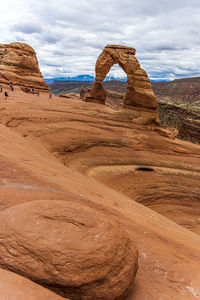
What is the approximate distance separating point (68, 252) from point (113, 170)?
9.89m

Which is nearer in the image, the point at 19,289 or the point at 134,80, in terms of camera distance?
→ the point at 19,289

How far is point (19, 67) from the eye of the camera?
26844 mm

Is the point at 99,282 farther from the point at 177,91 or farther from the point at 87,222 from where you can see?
the point at 177,91

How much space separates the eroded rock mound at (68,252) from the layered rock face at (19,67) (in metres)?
25.5

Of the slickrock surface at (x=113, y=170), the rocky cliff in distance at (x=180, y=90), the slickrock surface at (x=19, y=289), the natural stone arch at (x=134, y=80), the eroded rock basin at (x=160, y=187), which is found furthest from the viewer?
the rocky cliff in distance at (x=180, y=90)

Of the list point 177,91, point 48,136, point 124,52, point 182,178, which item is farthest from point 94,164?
point 177,91

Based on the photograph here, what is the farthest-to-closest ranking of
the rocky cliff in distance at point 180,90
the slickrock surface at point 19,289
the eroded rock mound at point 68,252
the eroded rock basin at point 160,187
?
1. the rocky cliff in distance at point 180,90
2. the eroded rock basin at point 160,187
3. the eroded rock mound at point 68,252
4. the slickrock surface at point 19,289

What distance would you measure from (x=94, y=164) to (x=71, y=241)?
952 centimetres

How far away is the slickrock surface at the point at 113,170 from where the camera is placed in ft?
16.5

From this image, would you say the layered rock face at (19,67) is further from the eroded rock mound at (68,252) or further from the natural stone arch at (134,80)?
the eroded rock mound at (68,252)

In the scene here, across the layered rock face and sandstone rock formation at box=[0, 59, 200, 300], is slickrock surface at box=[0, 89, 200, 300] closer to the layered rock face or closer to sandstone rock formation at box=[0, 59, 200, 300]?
sandstone rock formation at box=[0, 59, 200, 300]

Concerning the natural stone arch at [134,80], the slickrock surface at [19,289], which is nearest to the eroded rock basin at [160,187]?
the natural stone arch at [134,80]

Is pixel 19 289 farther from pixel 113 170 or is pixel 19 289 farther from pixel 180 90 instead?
pixel 180 90

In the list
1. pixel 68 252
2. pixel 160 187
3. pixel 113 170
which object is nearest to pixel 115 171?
pixel 113 170
